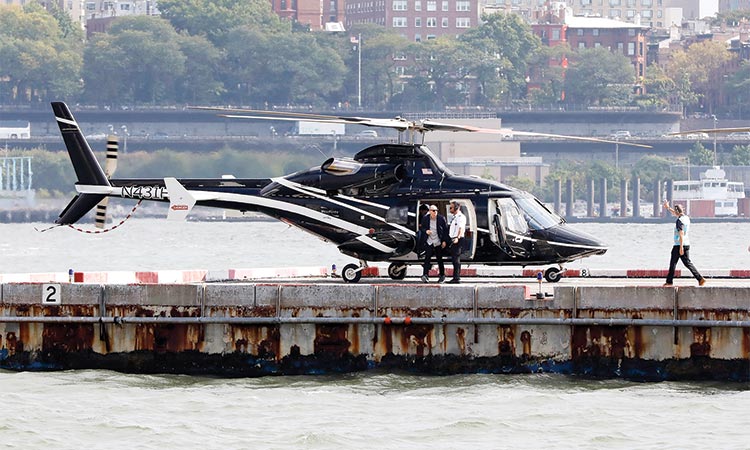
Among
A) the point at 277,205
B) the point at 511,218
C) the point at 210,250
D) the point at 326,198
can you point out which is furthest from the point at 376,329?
the point at 210,250

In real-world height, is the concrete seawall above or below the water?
above

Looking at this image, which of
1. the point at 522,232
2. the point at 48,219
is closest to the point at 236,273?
the point at 522,232

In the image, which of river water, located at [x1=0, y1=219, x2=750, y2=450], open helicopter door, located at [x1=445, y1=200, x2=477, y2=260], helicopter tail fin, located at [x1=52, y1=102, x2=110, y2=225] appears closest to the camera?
river water, located at [x1=0, y1=219, x2=750, y2=450]

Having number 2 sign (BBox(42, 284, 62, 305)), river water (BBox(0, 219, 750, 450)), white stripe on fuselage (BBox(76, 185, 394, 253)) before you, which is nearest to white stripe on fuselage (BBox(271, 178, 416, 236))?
white stripe on fuselage (BBox(76, 185, 394, 253))

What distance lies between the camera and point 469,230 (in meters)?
33.7

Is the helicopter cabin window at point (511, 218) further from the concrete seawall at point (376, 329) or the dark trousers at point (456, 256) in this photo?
the concrete seawall at point (376, 329)

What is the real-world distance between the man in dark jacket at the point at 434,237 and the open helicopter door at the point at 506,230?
868 mm

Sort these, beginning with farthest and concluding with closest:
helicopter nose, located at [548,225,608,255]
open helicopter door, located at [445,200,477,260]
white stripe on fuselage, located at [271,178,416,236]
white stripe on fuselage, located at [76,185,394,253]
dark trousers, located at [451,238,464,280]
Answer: white stripe on fuselage, located at [76,185,394,253]
white stripe on fuselage, located at [271,178,416,236]
helicopter nose, located at [548,225,608,255]
open helicopter door, located at [445,200,477,260]
dark trousers, located at [451,238,464,280]

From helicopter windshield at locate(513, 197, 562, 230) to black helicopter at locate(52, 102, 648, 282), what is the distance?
2 cm

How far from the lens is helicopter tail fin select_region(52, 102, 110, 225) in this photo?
120 ft

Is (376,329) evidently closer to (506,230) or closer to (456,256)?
(456,256)

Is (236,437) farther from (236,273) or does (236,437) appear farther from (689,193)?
(689,193)

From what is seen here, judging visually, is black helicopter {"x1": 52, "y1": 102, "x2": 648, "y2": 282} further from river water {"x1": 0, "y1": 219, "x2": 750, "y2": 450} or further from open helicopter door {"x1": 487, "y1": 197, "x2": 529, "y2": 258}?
river water {"x1": 0, "y1": 219, "x2": 750, "y2": 450}

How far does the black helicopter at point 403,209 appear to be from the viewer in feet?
111
